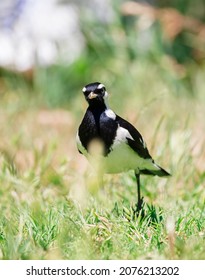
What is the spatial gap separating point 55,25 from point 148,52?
2096 mm

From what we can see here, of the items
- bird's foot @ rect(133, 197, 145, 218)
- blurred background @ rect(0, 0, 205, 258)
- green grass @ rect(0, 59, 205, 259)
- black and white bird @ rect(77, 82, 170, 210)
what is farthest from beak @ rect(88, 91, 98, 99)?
blurred background @ rect(0, 0, 205, 258)

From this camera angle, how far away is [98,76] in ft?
26.7

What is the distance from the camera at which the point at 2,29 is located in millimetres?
8656

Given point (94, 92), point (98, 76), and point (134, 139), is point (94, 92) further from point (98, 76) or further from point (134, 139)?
point (98, 76)

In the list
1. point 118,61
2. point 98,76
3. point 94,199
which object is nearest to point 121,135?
point 94,199

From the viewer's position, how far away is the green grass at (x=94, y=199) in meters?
2.98

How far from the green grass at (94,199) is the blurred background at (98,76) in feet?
0.05

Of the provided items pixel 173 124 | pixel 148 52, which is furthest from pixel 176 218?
pixel 148 52

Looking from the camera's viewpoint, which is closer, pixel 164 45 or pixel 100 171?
pixel 100 171

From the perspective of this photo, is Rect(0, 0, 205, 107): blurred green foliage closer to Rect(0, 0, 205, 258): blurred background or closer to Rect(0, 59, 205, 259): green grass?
Rect(0, 0, 205, 258): blurred background

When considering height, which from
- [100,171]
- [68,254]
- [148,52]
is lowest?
[68,254]

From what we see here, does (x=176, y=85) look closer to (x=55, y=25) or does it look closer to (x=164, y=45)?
(x=164, y=45)

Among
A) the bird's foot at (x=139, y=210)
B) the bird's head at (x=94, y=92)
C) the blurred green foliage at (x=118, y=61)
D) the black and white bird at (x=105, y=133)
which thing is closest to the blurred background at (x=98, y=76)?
the blurred green foliage at (x=118, y=61)

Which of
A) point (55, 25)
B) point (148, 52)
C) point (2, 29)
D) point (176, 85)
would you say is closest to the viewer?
point (176, 85)
